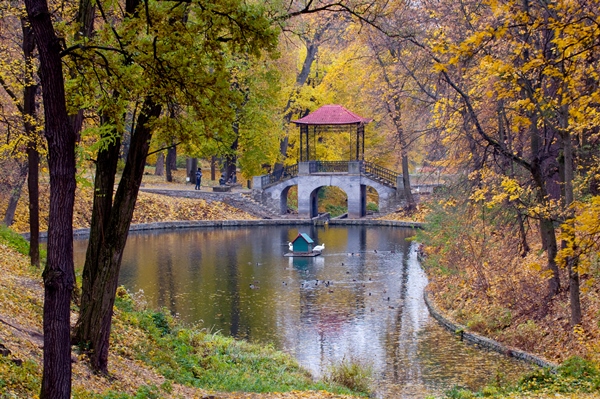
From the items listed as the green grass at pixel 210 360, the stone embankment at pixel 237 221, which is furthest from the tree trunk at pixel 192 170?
the green grass at pixel 210 360

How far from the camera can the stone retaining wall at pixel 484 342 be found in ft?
43.5

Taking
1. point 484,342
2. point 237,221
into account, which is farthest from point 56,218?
point 237,221

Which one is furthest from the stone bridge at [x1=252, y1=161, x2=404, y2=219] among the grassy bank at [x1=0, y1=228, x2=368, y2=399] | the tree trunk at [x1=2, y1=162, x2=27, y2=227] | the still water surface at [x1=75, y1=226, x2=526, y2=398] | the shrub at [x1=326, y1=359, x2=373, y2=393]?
the shrub at [x1=326, y1=359, x2=373, y2=393]

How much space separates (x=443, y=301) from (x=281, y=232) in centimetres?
1837

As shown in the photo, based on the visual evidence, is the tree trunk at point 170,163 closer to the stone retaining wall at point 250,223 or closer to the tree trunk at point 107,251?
the stone retaining wall at point 250,223

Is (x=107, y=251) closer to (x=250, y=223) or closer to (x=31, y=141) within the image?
(x=31, y=141)

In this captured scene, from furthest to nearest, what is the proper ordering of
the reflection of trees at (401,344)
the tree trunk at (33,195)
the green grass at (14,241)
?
1. the green grass at (14,241)
2. the tree trunk at (33,195)
3. the reflection of trees at (401,344)

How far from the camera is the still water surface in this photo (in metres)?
14.2

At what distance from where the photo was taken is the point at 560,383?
30.7 ft

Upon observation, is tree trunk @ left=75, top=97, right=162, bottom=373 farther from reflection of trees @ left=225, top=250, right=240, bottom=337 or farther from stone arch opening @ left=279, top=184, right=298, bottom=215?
stone arch opening @ left=279, top=184, right=298, bottom=215

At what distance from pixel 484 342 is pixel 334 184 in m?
27.7

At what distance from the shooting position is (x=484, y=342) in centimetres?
1530

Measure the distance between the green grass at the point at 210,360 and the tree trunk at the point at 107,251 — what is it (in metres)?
1.44

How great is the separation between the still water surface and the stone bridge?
8.41 meters
